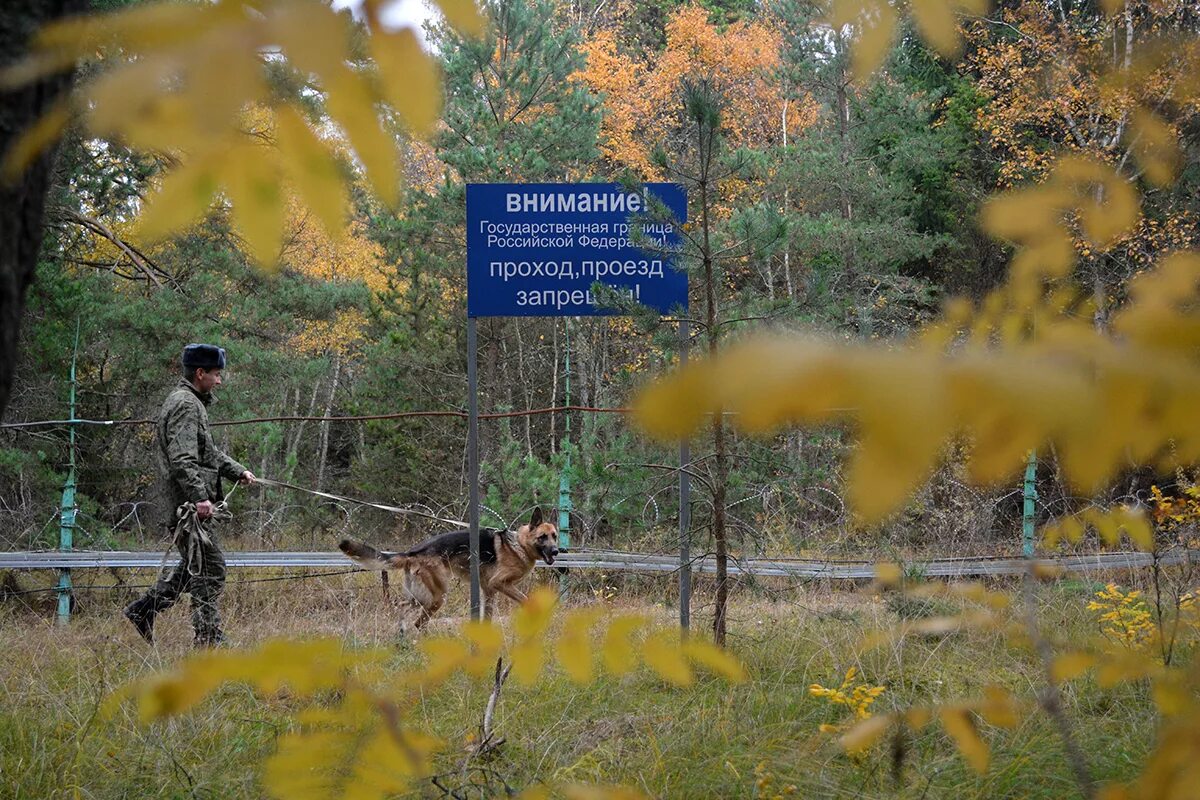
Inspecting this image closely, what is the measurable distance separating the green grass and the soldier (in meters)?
0.54

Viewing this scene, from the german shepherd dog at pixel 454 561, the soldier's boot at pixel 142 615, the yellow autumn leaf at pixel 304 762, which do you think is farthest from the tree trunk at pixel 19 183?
the german shepherd dog at pixel 454 561

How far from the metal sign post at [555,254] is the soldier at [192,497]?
1.56 metres

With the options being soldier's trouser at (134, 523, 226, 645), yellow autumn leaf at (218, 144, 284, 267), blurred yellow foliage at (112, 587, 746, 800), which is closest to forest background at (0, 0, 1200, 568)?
yellow autumn leaf at (218, 144, 284, 267)

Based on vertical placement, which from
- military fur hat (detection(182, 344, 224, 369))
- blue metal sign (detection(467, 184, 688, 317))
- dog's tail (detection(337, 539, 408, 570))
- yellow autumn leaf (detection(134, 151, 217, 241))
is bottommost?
dog's tail (detection(337, 539, 408, 570))

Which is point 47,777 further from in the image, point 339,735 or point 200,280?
point 200,280

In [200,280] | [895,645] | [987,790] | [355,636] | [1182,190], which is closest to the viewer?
[987,790]

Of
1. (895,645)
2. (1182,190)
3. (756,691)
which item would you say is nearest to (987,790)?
(756,691)

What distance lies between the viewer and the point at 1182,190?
628 inches

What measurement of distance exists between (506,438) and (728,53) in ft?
72.6

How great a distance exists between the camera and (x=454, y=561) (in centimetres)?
786

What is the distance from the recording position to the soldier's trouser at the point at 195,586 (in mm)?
6004

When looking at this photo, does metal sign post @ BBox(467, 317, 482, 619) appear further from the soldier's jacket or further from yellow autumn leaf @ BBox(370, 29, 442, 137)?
yellow autumn leaf @ BBox(370, 29, 442, 137)

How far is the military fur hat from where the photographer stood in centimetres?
618

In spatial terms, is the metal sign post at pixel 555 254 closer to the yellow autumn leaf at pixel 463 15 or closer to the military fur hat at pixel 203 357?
the military fur hat at pixel 203 357
